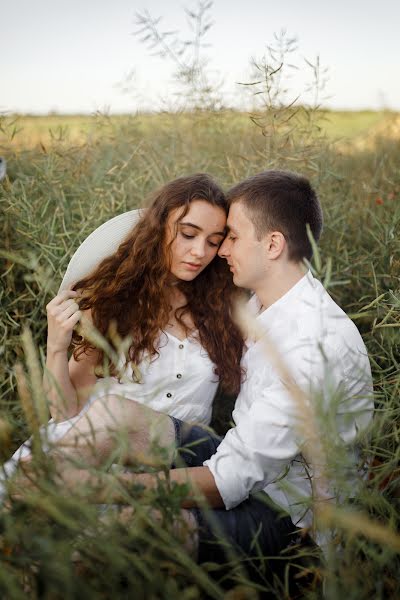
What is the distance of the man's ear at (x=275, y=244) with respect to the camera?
230 cm

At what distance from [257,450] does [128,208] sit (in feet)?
6.51

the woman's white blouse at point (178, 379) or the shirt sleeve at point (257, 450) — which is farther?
the woman's white blouse at point (178, 379)

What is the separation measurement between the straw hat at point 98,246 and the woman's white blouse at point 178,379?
0.49m

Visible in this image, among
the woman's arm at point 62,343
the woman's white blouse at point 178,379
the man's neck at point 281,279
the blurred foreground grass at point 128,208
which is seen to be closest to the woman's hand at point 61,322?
the woman's arm at point 62,343

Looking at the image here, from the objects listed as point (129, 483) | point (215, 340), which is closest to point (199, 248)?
point (215, 340)

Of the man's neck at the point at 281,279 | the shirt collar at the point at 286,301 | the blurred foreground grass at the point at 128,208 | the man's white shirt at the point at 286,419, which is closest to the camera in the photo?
the blurred foreground grass at the point at 128,208

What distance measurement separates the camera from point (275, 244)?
2.31 meters

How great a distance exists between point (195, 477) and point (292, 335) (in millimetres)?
A: 604

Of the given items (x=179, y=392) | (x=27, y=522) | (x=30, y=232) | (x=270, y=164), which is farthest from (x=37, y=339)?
(x=27, y=522)

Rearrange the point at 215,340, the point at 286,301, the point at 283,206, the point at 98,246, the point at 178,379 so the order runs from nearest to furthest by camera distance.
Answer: the point at 286,301 → the point at 283,206 → the point at 178,379 → the point at 215,340 → the point at 98,246

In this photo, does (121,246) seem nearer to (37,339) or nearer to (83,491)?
(37,339)

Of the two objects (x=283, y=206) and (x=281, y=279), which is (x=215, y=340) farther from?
(x=283, y=206)

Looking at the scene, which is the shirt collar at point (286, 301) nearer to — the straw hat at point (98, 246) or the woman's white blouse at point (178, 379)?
the woman's white blouse at point (178, 379)

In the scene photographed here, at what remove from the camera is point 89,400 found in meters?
2.57
